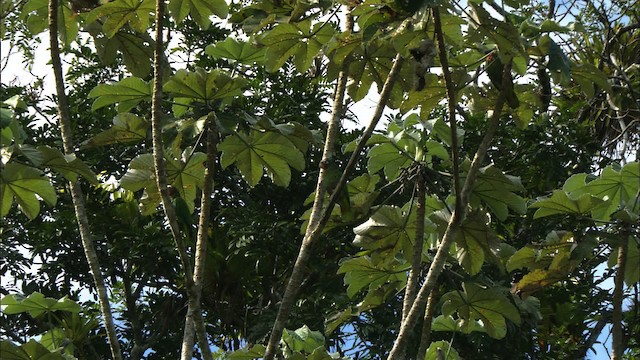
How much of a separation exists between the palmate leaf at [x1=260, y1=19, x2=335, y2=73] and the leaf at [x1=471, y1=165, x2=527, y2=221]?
2.01 feet

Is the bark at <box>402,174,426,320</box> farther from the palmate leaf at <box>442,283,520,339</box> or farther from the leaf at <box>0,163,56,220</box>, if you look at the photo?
the leaf at <box>0,163,56,220</box>

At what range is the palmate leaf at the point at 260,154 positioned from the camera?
2781 mm

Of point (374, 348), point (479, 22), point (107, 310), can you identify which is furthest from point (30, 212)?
point (374, 348)

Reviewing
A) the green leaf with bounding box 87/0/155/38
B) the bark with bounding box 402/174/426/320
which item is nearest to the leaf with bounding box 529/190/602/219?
the bark with bounding box 402/174/426/320

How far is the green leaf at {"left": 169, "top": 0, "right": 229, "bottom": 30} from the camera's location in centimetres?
288

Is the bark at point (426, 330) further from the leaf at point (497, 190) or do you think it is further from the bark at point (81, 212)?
the bark at point (81, 212)

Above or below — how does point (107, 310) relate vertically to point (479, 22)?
below

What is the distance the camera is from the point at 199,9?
9.53 feet

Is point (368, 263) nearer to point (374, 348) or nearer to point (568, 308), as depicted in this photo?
point (374, 348)

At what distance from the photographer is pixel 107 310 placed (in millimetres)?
2713

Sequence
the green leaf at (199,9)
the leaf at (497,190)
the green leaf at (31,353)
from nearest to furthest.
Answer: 1. the green leaf at (31,353)
2. the leaf at (497,190)
3. the green leaf at (199,9)

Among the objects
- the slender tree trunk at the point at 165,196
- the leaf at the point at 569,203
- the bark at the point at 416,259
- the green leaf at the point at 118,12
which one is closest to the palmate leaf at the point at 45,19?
the green leaf at the point at 118,12

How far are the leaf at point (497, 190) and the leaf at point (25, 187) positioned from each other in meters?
1.18

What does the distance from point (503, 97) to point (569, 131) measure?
6.15 metres
